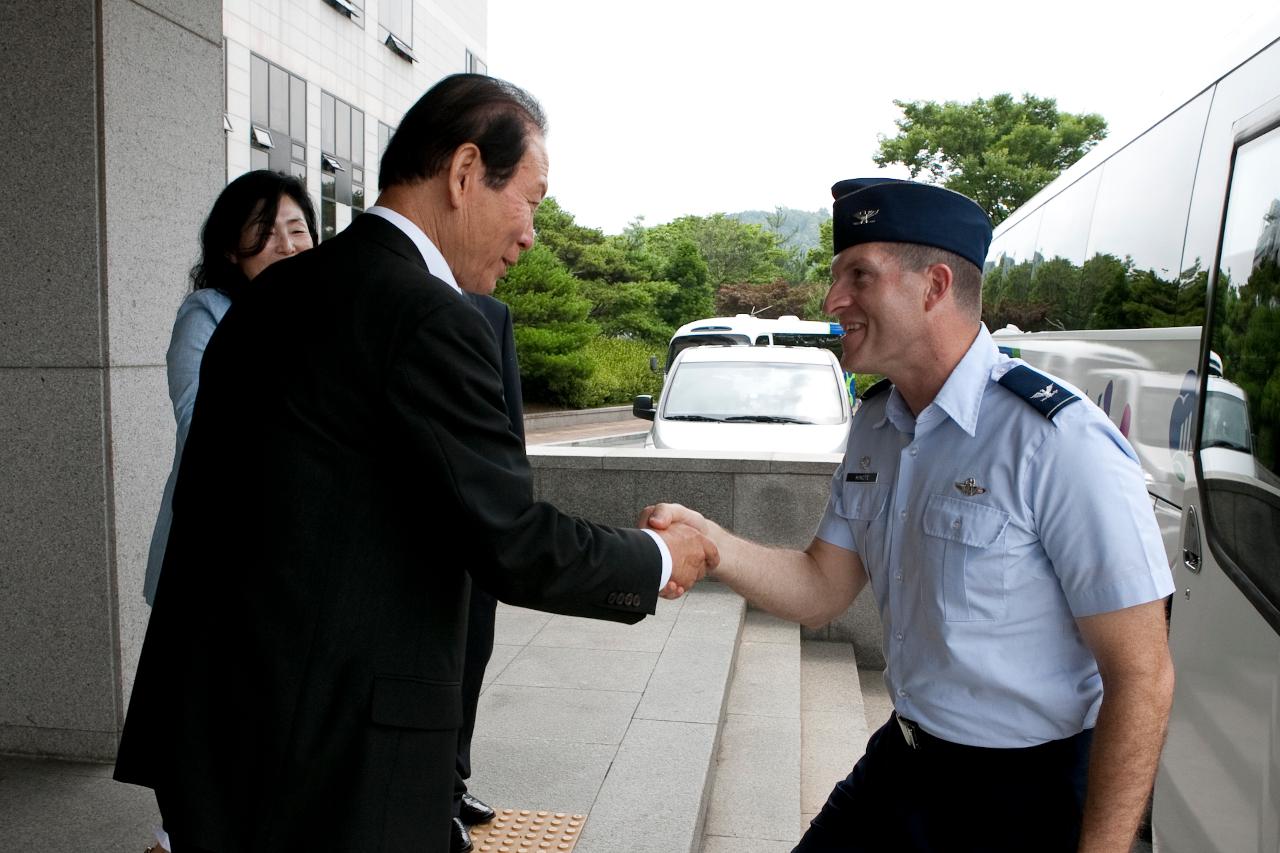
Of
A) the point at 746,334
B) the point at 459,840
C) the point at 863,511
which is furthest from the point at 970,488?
the point at 746,334

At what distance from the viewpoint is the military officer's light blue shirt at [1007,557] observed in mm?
1974

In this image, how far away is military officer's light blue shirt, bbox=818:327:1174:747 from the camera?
1.97m

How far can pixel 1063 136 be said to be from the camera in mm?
41000

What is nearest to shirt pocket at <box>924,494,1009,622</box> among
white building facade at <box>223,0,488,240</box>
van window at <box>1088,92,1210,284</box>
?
van window at <box>1088,92,1210,284</box>

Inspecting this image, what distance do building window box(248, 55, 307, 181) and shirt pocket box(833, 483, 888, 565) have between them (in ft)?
87.7

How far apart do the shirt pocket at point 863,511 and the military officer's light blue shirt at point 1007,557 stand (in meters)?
0.13

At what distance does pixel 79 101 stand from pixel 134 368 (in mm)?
920

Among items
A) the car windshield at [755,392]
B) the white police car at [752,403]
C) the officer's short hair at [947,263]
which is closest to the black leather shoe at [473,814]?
the officer's short hair at [947,263]

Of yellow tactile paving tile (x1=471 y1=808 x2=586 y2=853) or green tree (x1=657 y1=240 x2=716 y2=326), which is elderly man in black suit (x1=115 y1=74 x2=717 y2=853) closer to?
yellow tactile paving tile (x1=471 y1=808 x2=586 y2=853)

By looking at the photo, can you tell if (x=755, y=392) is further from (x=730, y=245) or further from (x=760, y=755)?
(x=730, y=245)

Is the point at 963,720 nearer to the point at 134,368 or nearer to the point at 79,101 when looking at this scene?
the point at 134,368

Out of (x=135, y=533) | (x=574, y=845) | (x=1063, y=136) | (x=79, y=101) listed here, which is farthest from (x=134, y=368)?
(x=1063, y=136)

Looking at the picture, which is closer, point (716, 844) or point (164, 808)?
point (164, 808)

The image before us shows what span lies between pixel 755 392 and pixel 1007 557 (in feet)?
25.1
